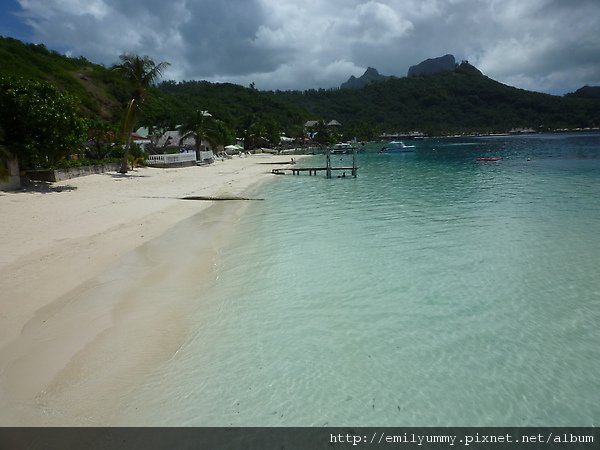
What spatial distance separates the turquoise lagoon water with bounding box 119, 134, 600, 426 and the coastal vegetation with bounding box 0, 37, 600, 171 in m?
13.3

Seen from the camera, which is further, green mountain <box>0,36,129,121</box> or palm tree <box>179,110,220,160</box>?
green mountain <box>0,36,129,121</box>

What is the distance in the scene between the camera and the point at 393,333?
7152 millimetres

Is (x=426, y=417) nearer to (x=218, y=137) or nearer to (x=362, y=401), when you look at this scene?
(x=362, y=401)

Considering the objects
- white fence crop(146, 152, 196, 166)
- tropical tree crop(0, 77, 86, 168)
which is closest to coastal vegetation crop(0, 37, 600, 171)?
tropical tree crop(0, 77, 86, 168)

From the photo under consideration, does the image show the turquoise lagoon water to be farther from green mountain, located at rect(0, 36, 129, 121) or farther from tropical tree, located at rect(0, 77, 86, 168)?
green mountain, located at rect(0, 36, 129, 121)

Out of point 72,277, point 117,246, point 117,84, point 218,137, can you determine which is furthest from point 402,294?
point 117,84

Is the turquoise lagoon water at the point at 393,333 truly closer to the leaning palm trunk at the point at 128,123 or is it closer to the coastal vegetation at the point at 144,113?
the coastal vegetation at the point at 144,113

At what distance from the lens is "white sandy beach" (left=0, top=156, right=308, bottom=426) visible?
523cm

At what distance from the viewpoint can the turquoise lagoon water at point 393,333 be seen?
5203mm

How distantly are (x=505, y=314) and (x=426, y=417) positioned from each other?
146 inches

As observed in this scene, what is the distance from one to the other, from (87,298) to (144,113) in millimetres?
33752

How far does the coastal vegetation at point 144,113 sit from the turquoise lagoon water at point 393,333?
13325mm

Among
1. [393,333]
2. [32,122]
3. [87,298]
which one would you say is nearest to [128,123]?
[32,122]

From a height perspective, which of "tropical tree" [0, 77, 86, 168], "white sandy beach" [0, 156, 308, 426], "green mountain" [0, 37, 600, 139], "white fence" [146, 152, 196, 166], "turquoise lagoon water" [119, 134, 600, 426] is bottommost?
"turquoise lagoon water" [119, 134, 600, 426]
